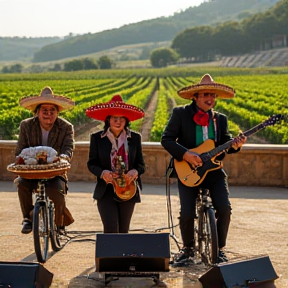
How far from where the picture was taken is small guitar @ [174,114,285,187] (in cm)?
554

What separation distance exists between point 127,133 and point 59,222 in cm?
113

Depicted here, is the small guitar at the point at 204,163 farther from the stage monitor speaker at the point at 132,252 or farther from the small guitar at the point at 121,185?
the stage monitor speaker at the point at 132,252

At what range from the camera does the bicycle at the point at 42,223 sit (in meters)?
5.86

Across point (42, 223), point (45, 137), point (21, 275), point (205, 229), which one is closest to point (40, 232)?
point (42, 223)

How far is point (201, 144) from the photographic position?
5.71 meters

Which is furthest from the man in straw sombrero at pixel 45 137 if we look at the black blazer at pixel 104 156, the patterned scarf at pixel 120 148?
the patterned scarf at pixel 120 148

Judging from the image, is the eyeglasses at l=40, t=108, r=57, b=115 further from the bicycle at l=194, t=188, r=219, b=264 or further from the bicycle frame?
the bicycle at l=194, t=188, r=219, b=264

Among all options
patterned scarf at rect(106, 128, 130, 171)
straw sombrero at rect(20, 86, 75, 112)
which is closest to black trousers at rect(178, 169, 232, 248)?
patterned scarf at rect(106, 128, 130, 171)

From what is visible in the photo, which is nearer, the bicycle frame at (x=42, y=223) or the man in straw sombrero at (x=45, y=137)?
the bicycle frame at (x=42, y=223)

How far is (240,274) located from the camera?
448cm

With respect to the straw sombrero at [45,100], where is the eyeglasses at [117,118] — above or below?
below

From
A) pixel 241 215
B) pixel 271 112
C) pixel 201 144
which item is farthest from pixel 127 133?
pixel 271 112

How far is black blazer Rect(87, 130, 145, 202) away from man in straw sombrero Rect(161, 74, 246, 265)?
287 millimetres

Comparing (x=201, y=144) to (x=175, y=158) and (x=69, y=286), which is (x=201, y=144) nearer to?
(x=175, y=158)
